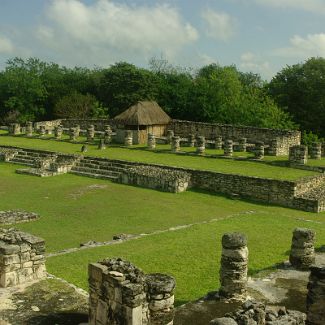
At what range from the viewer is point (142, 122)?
3550 centimetres

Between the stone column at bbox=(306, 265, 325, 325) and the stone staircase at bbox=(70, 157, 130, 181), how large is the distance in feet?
56.5

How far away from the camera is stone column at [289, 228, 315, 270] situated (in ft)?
41.2

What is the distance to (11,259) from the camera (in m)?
10.3

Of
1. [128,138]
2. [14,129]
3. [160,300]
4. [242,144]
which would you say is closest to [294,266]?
[160,300]

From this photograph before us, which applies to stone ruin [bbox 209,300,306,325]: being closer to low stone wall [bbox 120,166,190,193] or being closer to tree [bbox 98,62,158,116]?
low stone wall [bbox 120,166,190,193]

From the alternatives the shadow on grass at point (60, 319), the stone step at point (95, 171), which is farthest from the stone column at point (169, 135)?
the shadow on grass at point (60, 319)

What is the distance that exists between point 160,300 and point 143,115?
28.4 metres

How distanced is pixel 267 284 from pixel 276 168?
15064 mm

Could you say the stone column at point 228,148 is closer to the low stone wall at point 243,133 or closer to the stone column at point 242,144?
the stone column at point 242,144

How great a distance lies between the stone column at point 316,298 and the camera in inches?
348

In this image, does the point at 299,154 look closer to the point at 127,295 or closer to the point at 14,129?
the point at 127,295

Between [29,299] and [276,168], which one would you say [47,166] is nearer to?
Answer: [276,168]

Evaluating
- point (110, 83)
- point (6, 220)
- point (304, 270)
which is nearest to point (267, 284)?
point (304, 270)

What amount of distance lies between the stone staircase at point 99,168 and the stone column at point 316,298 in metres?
17.2
